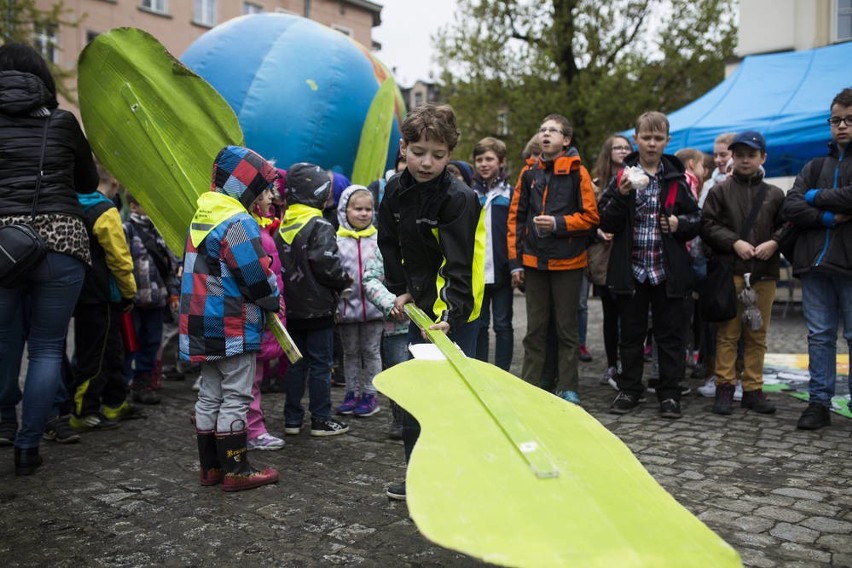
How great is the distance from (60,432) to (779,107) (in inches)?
381

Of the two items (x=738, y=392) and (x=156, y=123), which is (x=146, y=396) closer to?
(x=156, y=123)

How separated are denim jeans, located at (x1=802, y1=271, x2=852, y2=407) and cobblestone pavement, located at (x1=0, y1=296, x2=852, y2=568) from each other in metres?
0.29

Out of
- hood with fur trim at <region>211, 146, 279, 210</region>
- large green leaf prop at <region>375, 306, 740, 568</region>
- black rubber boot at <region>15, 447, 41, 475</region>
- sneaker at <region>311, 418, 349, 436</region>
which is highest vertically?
hood with fur trim at <region>211, 146, 279, 210</region>

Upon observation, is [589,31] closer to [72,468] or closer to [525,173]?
[525,173]

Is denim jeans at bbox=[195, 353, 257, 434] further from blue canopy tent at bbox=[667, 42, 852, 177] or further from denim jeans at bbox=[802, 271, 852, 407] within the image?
blue canopy tent at bbox=[667, 42, 852, 177]

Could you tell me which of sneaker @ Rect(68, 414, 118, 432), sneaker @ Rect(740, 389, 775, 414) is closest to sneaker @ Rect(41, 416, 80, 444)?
sneaker @ Rect(68, 414, 118, 432)

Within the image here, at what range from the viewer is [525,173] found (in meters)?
5.55

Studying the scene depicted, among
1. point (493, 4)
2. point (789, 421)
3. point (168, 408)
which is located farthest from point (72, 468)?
point (493, 4)

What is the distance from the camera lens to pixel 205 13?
2917cm

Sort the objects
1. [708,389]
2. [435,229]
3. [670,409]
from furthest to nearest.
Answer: [708,389] < [670,409] < [435,229]

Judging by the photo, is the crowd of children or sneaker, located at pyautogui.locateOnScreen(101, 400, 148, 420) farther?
sneaker, located at pyautogui.locateOnScreen(101, 400, 148, 420)

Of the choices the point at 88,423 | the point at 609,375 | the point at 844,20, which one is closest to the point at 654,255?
the point at 609,375

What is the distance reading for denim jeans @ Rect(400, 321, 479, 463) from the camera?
344 cm

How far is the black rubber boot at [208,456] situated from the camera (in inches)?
149
